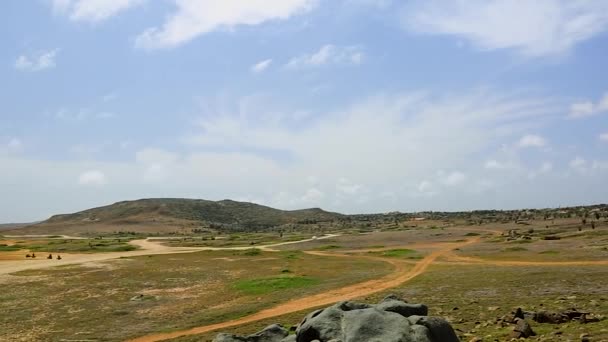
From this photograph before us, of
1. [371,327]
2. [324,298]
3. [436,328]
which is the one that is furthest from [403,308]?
[324,298]

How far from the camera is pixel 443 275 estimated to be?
45656 millimetres

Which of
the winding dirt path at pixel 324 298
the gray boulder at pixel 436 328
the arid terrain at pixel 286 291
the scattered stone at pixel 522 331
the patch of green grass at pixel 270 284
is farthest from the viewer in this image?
the patch of green grass at pixel 270 284

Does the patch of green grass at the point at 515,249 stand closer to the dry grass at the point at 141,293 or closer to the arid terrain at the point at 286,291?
the arid terrain at the point at 286,291

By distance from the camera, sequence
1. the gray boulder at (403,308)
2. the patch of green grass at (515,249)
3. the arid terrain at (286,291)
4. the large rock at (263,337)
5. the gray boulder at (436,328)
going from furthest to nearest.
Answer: the patch of green grass at (515,249)
the arid terrain at (286,291)
the gray boulder at (403,308)
the large rock at (263,337)
the gray boulder at (436,328)

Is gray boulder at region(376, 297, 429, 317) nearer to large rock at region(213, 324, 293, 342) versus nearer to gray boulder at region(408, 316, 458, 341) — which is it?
gray boulder at region(408, 316, 458, 341)

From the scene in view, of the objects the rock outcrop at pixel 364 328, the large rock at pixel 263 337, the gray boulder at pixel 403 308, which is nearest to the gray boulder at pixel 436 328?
the rock outcrop at pixel 364 328

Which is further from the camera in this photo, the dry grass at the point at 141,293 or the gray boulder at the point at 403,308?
the dry grass at the point at 141,293

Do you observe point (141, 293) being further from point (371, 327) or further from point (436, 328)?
point (436, 328)

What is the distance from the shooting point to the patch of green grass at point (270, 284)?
44.2 meters

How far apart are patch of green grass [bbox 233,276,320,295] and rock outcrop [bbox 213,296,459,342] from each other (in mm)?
23927

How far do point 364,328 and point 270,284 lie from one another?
2963 cm

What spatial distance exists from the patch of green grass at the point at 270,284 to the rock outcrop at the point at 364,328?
23927 mm

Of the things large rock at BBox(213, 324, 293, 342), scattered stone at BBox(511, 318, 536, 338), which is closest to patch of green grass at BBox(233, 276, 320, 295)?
large rock at BBox(213, 324, 293, 342)

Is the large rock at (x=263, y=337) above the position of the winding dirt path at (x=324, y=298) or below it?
above
